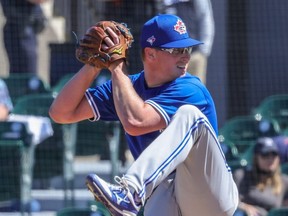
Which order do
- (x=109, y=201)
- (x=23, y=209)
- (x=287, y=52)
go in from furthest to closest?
(x=287, y=52) < (x=23, y=209) < (x=109, y=201)

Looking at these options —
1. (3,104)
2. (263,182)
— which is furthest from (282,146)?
(3,104)

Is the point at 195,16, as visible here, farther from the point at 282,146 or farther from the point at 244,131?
the point at 282,146

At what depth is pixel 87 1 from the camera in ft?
30.7

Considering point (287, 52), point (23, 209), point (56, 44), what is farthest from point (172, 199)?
point (287, 52)

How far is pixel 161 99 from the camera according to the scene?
474 centimetres

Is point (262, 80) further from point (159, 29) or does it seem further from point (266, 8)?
point (159, 29)

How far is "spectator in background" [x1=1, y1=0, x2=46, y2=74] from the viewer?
9.20 metres

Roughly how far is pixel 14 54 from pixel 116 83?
463 cm

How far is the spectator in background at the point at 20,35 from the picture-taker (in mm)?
9195

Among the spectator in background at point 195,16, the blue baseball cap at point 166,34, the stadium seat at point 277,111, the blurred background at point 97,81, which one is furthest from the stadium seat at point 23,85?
the blue baseball cap at point 166,34

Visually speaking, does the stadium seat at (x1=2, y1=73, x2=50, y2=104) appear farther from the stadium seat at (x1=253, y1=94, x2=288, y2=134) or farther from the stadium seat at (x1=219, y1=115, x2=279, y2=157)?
the stadium seat at (x1=253, y1=94, x2=288, y2=134)

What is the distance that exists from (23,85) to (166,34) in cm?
402

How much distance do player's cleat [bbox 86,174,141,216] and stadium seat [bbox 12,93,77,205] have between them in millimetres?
3358

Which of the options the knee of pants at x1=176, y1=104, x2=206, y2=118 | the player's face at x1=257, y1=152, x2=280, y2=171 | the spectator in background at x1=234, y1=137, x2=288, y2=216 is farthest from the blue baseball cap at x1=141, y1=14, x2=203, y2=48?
the player's face at x1=257, y1=152, x2=280, y2=171
